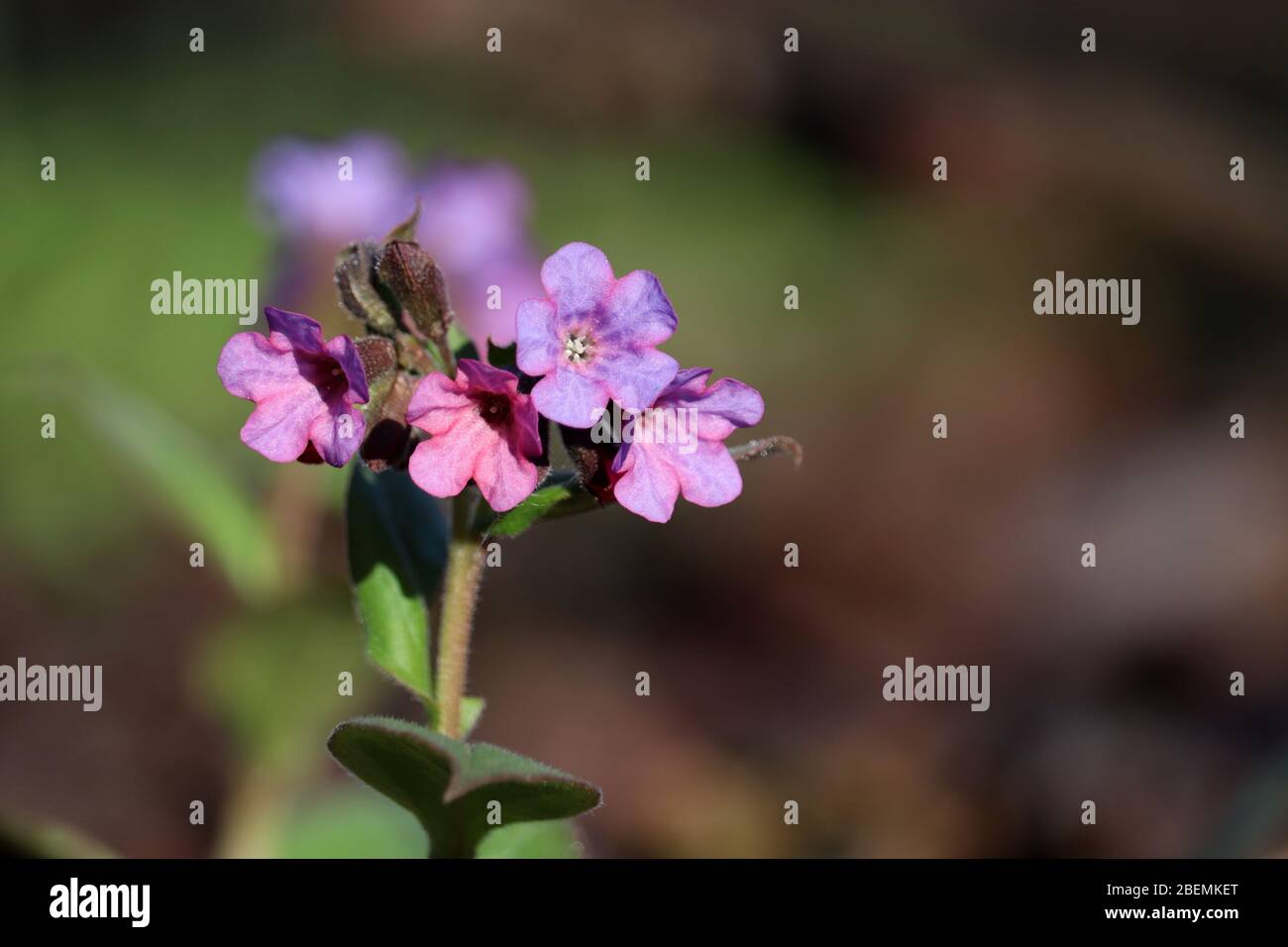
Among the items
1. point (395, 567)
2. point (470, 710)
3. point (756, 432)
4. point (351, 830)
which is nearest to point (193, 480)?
point (351, 830)

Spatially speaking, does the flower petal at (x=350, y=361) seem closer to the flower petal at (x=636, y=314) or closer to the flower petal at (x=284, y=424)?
the flower petal at (x=284, y=424)

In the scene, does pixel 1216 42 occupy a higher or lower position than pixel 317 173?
higher

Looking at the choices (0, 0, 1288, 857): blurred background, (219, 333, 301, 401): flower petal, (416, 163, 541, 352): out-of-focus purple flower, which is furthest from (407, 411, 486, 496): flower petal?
(416, 163, 541, 352): out-of-focus purple flower

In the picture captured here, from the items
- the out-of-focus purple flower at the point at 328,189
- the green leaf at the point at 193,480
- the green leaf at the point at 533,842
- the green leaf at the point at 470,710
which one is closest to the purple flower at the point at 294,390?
the green leaf at the point at 470,710

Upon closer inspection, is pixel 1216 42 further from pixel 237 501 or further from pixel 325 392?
pixel 325 392

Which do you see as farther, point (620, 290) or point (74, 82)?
point (74, 82)

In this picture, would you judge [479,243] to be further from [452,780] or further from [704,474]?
[452,780]

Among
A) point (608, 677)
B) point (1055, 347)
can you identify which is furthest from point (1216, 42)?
point (608, 677)
